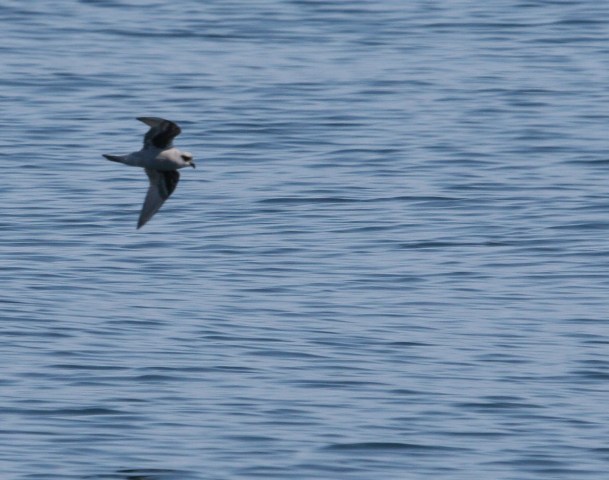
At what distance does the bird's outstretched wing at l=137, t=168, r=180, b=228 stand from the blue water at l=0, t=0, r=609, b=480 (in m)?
1.11

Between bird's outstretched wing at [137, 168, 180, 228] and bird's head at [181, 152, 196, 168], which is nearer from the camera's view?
bird's head at [181, 152, 196, 168]

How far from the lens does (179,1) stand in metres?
34.3

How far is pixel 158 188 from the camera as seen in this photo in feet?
44.0

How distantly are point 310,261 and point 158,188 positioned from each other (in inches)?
136

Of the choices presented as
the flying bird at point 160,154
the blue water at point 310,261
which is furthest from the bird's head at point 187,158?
the blue water at point 310,261

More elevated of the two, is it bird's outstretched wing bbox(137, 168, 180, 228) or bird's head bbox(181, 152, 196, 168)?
bird's head bbox(181, 152, 196, 168)

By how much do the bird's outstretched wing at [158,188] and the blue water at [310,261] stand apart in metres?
1.11

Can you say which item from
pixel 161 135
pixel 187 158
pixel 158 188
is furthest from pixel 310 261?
pixel 161 135

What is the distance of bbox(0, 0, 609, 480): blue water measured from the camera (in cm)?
1210

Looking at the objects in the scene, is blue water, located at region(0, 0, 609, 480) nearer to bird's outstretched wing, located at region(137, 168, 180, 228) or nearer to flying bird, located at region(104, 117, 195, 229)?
bird's outstretched wing, located at region(137, 168, 180, 228)

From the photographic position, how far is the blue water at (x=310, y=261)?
12102 millimetres

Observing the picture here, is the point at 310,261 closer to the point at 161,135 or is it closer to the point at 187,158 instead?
the point at 187,158

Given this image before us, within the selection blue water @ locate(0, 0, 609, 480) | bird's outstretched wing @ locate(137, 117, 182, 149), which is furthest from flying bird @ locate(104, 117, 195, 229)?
blue water @ locate(0, 0, 609, 480)

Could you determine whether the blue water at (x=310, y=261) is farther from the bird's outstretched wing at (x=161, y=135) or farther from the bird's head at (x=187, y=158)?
the bird's outstretched wing at (x=161, y=135)
